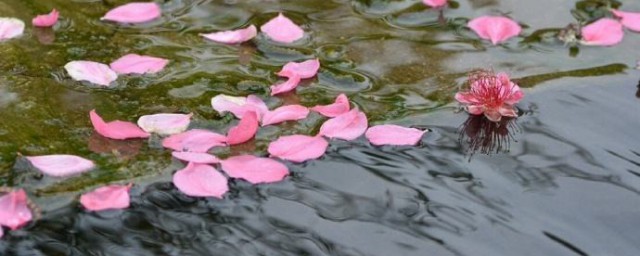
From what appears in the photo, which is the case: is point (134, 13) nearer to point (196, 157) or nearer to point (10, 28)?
point (10, 28)

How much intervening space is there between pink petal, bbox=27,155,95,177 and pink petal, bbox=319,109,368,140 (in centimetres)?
62

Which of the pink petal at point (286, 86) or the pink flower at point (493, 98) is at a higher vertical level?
the pink flower at point (493, 98)

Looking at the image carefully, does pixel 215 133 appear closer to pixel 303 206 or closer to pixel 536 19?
pixel 303 206

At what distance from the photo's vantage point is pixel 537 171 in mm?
2578

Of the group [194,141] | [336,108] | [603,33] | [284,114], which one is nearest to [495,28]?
[603,33]

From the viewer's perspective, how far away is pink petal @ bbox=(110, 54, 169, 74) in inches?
116

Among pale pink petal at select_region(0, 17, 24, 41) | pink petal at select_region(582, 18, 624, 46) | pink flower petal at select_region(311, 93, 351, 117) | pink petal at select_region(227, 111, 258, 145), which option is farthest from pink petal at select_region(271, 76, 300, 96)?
pink petal at select_region(582, 18, 624, 46)

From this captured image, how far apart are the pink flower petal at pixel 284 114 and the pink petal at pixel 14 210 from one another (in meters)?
0.68

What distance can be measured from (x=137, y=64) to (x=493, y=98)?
1.03m

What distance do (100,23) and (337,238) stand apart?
52.8 inches

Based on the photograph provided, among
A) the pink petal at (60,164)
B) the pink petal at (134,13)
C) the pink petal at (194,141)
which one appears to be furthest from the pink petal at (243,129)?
the pink petal at (134,13)

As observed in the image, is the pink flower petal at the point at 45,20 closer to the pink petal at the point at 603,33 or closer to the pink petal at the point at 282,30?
the pink petal at the point at 282,30

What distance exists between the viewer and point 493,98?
2.79 meters

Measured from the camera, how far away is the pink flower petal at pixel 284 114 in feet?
8.91
